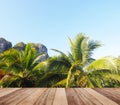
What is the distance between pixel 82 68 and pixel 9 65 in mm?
3397

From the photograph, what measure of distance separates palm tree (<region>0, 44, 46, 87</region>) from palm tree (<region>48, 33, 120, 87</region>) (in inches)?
50.6

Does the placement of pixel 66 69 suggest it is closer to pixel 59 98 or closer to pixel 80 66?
pixel 80 66

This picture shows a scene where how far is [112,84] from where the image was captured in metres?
9.28

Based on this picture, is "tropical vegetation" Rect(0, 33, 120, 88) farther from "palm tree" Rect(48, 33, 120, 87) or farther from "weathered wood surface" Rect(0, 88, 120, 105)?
"weathered wood surface" Rect(0, 88, 120, 105)

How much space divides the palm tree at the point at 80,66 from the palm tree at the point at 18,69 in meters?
1.28

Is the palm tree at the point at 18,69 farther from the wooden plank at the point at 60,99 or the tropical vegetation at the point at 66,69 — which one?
the wooden plank at the point at 60,99

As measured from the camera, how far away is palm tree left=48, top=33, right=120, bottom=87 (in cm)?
923

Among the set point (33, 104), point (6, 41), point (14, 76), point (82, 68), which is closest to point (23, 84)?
point (14, 76)

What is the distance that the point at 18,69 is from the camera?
36.2ft

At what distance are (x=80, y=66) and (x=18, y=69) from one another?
3.15 metres

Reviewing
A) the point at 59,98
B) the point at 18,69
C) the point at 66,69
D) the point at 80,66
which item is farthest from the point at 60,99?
the point at 18,69

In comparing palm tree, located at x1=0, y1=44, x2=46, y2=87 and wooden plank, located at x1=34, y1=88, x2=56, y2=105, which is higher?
palm tree, located at x1=0, y1=44, x2=46, y2=87

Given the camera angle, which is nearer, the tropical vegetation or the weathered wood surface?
the weathered wood surface

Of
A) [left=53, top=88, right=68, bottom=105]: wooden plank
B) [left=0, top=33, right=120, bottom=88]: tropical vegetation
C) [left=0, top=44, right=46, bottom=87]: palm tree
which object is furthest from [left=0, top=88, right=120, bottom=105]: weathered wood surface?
[left=0, top=44, right=46, bottom=87]: palm tree
